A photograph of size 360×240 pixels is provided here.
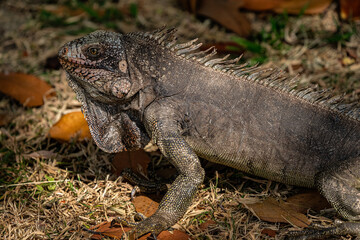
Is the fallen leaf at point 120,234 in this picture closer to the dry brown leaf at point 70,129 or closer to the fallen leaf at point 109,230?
the fallen leaf at point 109,230

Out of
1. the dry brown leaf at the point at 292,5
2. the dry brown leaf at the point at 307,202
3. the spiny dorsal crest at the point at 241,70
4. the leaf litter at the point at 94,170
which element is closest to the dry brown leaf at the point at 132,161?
the leaf litter at the point at 94,170

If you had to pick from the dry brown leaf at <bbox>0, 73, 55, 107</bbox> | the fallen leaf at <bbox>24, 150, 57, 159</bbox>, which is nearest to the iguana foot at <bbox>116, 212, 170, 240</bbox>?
the fallen leaf at <bbox>24, 150, 57, 159</bbox>

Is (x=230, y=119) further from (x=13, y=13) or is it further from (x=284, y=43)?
(x=13, y=13)

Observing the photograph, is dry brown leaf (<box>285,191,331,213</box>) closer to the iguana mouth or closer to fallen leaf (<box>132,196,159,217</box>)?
fallen leaf (<box>132,196,159,217</box>)

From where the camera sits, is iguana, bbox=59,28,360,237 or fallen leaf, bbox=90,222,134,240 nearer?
fallen leaf, bbox=90,222,134,240

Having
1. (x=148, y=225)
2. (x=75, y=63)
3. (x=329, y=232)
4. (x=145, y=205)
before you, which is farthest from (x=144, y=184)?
(x=329, y=232)

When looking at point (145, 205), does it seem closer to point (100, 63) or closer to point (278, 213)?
point (278, 213)

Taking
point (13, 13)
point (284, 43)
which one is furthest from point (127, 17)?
point (284, 43)
